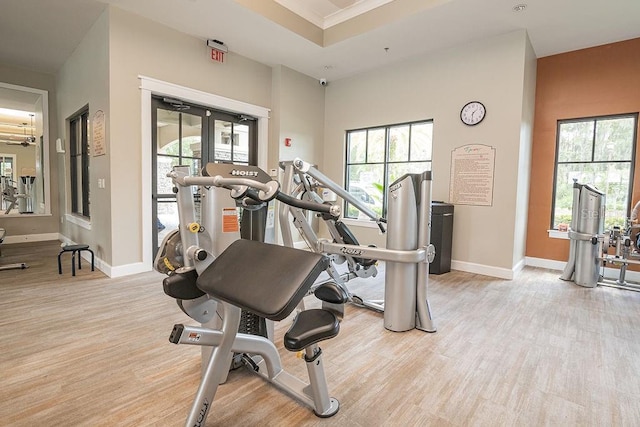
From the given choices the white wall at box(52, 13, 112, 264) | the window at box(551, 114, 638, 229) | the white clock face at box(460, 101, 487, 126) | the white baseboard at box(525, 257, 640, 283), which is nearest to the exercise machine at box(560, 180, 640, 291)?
the white baseboard at box(525, 257, 640, 283)

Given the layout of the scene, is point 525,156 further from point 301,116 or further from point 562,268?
point 301,116

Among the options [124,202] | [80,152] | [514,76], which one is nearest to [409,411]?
[124,202]

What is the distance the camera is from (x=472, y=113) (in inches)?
177

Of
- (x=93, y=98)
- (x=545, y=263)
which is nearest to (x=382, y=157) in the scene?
(x=545, y=263)

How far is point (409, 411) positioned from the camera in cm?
170

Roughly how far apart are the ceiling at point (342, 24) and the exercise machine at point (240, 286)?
10.6 ft

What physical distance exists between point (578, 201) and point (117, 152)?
576 cm

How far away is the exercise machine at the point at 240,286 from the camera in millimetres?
1188

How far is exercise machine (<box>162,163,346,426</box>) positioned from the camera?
1.19 meters

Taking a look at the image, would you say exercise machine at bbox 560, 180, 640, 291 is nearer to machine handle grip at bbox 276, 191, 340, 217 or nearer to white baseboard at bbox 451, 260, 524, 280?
white baseboard at bbox 451, 260, 524, 280

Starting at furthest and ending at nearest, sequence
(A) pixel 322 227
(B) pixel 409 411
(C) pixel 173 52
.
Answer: (A) pixel 322 227
(C) pixel 173 52
(B) pixel 409 411

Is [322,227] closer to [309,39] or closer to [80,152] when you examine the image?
[309,39]

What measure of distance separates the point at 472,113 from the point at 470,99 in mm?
206

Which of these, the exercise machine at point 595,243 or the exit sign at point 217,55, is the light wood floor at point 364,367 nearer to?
the exercise machine at point 595,243
